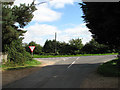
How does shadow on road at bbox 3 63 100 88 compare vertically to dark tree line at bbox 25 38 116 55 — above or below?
below

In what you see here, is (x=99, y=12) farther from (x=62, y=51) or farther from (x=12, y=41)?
(x=62, y=51)

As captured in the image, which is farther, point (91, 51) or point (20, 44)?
point (91, 51)

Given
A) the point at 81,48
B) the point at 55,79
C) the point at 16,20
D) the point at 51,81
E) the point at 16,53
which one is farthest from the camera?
the point at 81,48

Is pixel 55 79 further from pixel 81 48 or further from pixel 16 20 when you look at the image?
pixel 81 48

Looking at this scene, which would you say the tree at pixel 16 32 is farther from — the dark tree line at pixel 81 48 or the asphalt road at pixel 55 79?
the dark tree line at pixel 81 48

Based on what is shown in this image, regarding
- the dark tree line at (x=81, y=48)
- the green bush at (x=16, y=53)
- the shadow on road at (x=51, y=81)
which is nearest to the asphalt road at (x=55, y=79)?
the shadow on road at (x=51, y=81)

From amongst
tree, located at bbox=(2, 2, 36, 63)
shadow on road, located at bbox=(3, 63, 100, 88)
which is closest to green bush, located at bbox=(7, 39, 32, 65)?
tree, located at bbox=(2, 2, 36, 63)

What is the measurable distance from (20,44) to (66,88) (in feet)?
42.1

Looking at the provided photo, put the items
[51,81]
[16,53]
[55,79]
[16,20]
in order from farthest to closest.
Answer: [16,53]
[16,20]
[55,79]
[51,81]

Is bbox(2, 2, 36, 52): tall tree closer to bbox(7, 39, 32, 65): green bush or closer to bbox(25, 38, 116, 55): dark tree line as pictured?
bbox(7, 39, 32, 65): green bush

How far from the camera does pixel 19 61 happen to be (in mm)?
17953

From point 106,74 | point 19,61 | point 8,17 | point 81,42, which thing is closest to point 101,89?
point 106,74

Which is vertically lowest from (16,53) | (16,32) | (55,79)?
(55,79)

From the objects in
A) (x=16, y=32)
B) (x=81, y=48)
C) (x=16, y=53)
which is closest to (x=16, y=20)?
(x=16, y=32)
